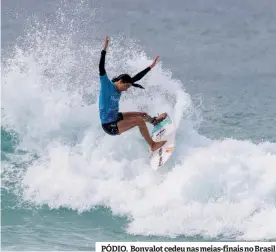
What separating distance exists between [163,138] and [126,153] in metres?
1.96

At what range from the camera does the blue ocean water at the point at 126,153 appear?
1052 cm

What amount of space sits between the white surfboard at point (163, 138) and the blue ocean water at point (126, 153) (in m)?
0.78

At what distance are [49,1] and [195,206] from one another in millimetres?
17048

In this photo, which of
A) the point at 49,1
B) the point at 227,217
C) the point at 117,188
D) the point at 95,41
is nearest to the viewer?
the point at 227,217

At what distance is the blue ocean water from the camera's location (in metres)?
10.5

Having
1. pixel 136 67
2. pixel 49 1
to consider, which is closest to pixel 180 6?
pixel 49 1

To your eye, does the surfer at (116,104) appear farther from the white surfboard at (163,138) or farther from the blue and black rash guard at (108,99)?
the white surfboard at (163,138)

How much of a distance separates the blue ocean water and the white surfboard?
781 millimetres

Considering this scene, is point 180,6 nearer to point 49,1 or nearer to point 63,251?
point 49,1

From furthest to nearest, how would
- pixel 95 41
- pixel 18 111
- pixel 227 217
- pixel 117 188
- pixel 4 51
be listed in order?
1. pixel 95 41
2. pixel 4 51
3. pixel 18 111
4. pixel 117 188
5. pixel 227 217

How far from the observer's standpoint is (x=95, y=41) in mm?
20719

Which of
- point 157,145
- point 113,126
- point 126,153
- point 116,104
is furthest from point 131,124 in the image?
point 126,153

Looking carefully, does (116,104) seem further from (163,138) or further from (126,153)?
(126,153)

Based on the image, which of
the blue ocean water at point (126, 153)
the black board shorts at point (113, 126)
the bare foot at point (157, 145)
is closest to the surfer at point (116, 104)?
the black board shorts at point (113, 126)
